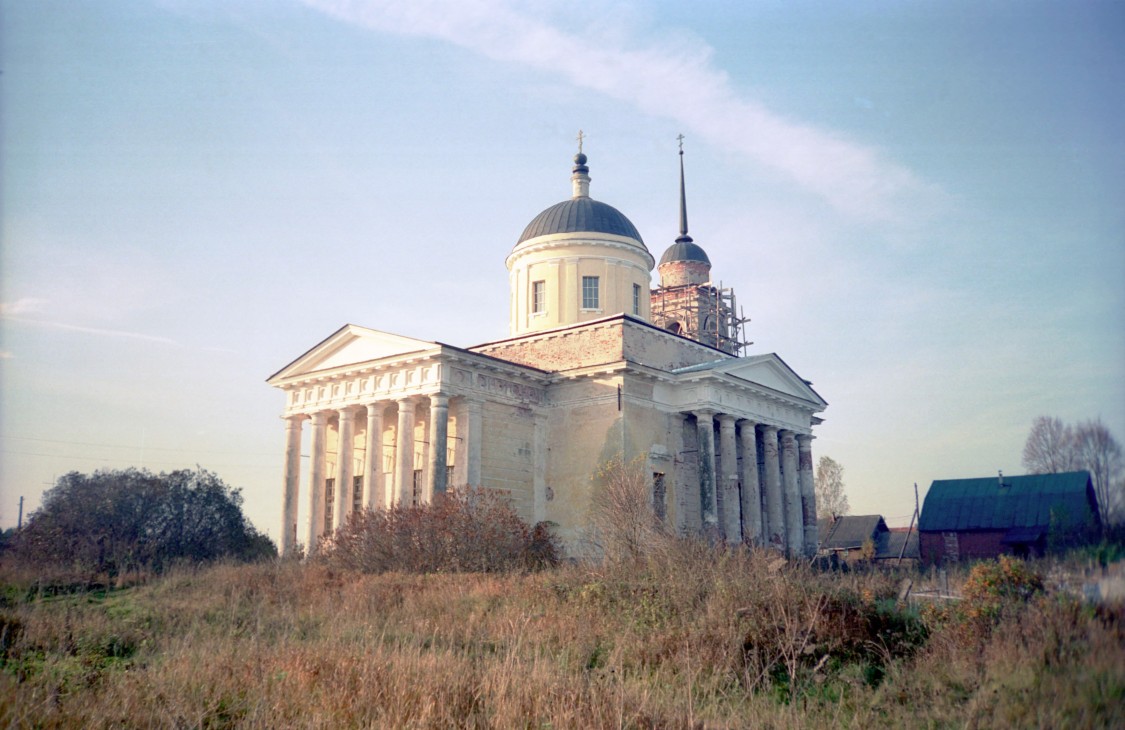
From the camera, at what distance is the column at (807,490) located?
2970 centimetres

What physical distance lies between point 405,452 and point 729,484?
9.65 metres

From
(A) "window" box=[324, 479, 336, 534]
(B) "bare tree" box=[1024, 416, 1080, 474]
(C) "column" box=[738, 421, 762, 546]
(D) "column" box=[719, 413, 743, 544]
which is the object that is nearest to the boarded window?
(D) "column" box=[719, 413, 743, 544]

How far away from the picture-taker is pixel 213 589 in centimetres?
1577

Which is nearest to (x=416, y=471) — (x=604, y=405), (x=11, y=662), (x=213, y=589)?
(x=604, y=405)

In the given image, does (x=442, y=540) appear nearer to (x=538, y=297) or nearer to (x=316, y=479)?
(x=316, y=479)

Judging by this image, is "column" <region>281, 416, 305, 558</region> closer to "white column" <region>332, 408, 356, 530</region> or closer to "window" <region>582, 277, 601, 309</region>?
"white column" <region>332, 408, 356, 530</region>

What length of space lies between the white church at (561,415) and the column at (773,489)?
0.05 m

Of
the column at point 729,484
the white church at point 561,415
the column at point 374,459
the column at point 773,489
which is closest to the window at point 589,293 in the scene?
the white church at point 561,415

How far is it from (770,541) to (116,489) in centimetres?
1935

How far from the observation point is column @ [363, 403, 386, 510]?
23328mm

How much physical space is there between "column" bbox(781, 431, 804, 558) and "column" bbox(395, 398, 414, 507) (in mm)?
13073

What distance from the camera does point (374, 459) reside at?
23.9m

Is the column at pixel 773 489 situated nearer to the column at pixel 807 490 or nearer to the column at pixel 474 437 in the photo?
the column at pixel 807 490

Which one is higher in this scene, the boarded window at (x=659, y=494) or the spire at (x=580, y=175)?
the spire at (x=580, y=175)
